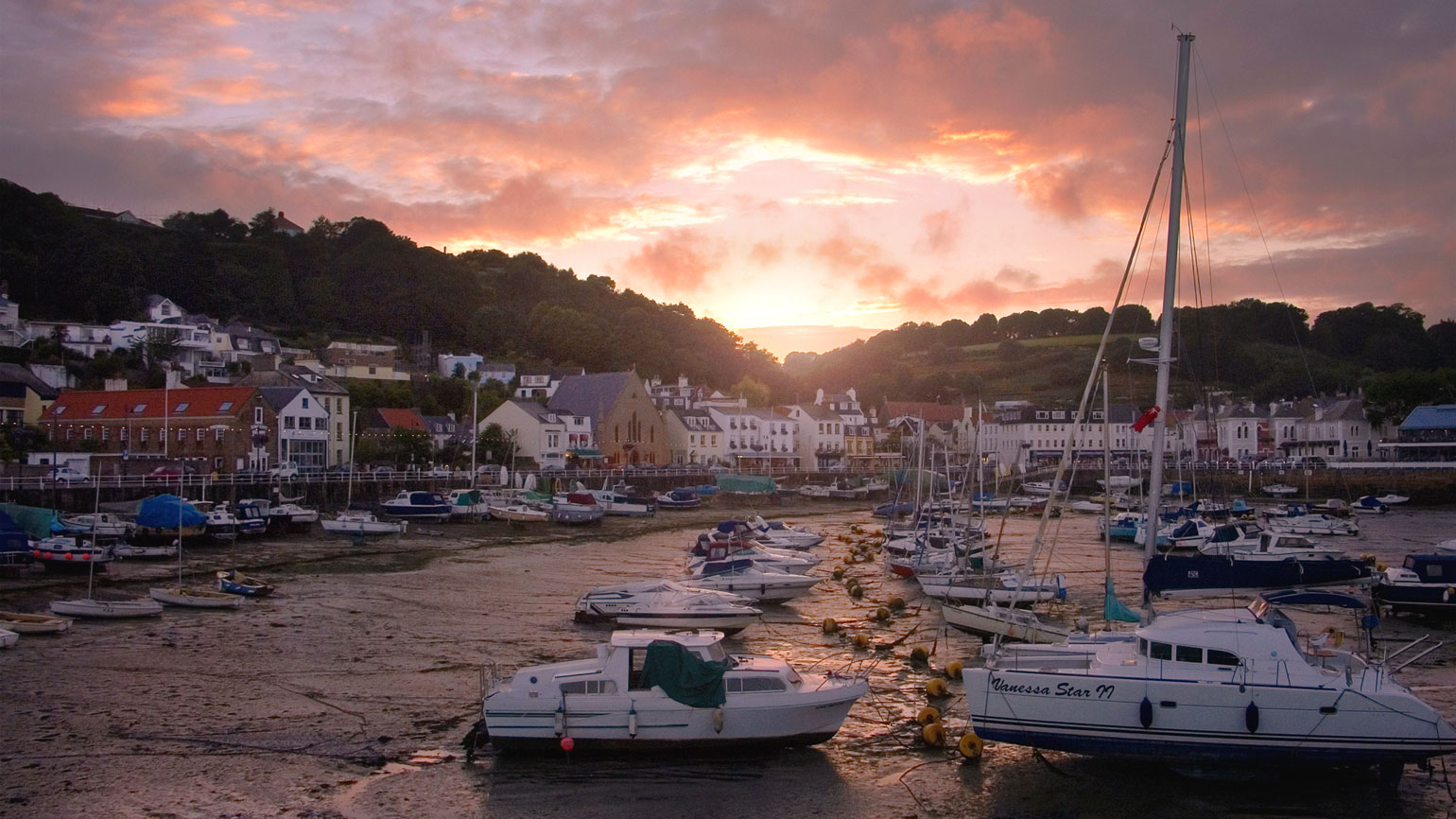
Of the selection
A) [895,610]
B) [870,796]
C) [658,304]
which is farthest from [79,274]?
[870,796]

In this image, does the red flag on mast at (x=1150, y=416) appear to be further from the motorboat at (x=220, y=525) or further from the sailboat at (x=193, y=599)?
the motorboat at (x=220, y=525)

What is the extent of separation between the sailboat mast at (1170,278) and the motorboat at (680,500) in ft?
190

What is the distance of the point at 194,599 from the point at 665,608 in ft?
46.0

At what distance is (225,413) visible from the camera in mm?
65188

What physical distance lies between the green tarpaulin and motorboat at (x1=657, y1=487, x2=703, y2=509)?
7.48m

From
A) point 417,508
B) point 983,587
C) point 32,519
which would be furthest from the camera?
point 417,508

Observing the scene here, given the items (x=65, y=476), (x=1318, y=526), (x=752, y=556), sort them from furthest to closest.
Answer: (x=1318, y=526) → (x=65, y=476) → (x=752, y=556)

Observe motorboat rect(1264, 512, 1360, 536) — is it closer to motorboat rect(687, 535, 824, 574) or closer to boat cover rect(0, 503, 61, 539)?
motorboat rect(687, 535, 824, 574)

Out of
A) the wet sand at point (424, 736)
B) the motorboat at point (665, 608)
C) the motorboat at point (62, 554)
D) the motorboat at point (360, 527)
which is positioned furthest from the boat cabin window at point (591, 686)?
the motorboat at point (360, 527)

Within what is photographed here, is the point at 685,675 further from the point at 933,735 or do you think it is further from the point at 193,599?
the point at 193,599

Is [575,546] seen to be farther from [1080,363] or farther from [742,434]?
[1080,363]

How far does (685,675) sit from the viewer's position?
1677 cm

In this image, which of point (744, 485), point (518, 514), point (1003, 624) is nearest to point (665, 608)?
point (1003, 624)

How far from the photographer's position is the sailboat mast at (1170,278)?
819 inches
